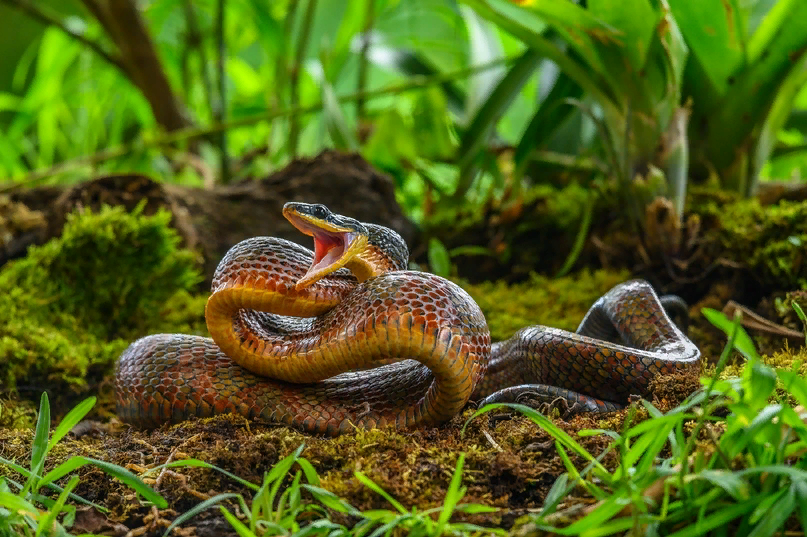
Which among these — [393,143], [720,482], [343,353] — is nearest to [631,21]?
[343,353]

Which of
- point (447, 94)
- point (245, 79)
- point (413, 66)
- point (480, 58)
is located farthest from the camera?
point (245, 79)

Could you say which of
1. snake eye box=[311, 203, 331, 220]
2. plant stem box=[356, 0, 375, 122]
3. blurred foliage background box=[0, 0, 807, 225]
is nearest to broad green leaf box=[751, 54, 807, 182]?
blurred foliage background box=[0, 0, 807, 225]

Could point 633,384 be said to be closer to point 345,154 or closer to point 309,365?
point 309,365

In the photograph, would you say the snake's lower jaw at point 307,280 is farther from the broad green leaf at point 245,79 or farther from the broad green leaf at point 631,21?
the broad green leaf at point 245,79

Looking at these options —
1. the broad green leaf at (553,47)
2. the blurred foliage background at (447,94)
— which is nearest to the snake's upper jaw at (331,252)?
the blurred foliage background at (447,94)

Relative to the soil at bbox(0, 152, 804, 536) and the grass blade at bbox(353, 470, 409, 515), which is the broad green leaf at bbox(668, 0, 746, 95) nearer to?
the soil at bbox(0, 152, 804, 536)

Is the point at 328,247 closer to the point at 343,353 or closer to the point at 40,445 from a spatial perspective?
the point at 343,353
